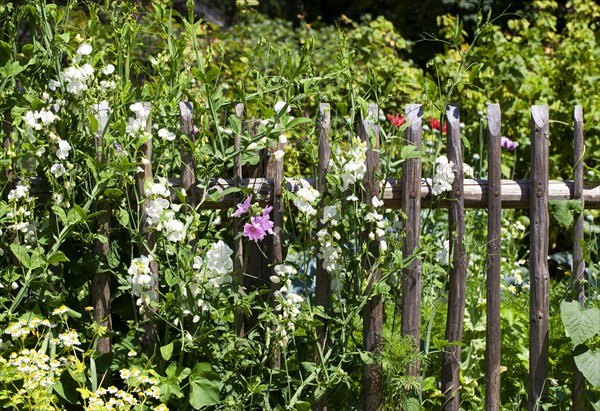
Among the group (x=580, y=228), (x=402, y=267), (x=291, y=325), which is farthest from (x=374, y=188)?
(x=580, y=228)

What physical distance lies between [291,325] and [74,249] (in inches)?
30.1

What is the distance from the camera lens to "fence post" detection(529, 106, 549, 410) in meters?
2.96

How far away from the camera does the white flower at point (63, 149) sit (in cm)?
278

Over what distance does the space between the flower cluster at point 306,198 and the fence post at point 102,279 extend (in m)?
0.61

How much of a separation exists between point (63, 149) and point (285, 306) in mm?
844

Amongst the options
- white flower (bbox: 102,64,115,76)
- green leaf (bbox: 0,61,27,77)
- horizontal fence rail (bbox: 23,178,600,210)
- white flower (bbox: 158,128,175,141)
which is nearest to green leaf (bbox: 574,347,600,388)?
horizontal fence rail (bbox: 23,178,600,210)

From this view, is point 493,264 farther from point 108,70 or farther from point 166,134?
point 108,70

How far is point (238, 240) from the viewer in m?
2.91

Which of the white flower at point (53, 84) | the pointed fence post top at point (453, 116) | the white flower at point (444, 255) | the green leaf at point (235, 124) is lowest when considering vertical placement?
the white flower at point (444, 255)

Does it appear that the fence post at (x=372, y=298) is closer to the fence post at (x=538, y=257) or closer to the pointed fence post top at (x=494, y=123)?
the pointed fence post top at (x=494, y=123)

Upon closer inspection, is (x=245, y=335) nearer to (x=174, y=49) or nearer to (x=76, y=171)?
(x=76, y=171)

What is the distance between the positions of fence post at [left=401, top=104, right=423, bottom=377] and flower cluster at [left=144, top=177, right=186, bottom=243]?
739 mm

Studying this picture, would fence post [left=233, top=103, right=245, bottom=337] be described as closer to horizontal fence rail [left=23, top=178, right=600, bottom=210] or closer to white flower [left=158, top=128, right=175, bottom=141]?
horizontal fence rail [left=23, top=178, right=600, bottom=210]

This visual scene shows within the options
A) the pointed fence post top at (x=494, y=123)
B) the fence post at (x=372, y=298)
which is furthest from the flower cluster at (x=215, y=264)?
the pointed fence post top at (x=494, y=123)
